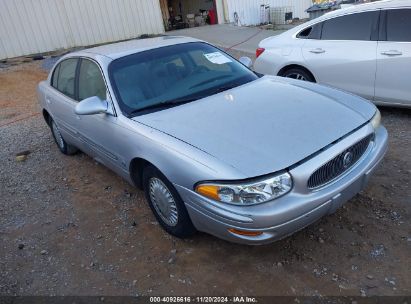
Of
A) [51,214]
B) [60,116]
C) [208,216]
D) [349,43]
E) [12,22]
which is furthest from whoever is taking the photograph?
[12,22]

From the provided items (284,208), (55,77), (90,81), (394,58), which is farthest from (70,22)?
(284,208)

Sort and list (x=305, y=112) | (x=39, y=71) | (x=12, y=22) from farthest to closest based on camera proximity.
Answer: (x=12, y=22)
(x=39, y=71)
(x=305, y=112)

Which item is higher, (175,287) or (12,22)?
(12,22)

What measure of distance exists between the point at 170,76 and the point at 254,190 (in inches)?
66.1

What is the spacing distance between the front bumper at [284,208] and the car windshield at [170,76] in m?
1.02

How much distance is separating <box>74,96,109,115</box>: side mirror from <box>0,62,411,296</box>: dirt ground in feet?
3.43

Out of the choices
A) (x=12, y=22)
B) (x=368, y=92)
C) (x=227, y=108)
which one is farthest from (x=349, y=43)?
(x=12, y=22)

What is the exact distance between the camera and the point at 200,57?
3.97m

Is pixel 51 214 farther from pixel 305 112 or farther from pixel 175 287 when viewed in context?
pixel 305 112

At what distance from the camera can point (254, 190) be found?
242 cm

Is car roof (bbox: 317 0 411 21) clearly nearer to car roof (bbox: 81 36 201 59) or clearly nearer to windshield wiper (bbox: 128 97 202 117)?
car roof (bbox: 81 36 201 59)

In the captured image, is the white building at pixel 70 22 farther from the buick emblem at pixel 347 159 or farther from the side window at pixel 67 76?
the buick emblem at pixel 347 159

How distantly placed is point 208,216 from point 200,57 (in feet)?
6.50

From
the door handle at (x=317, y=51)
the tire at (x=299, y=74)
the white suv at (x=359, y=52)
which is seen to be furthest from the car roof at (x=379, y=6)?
the tire at (x=299, y=74)
